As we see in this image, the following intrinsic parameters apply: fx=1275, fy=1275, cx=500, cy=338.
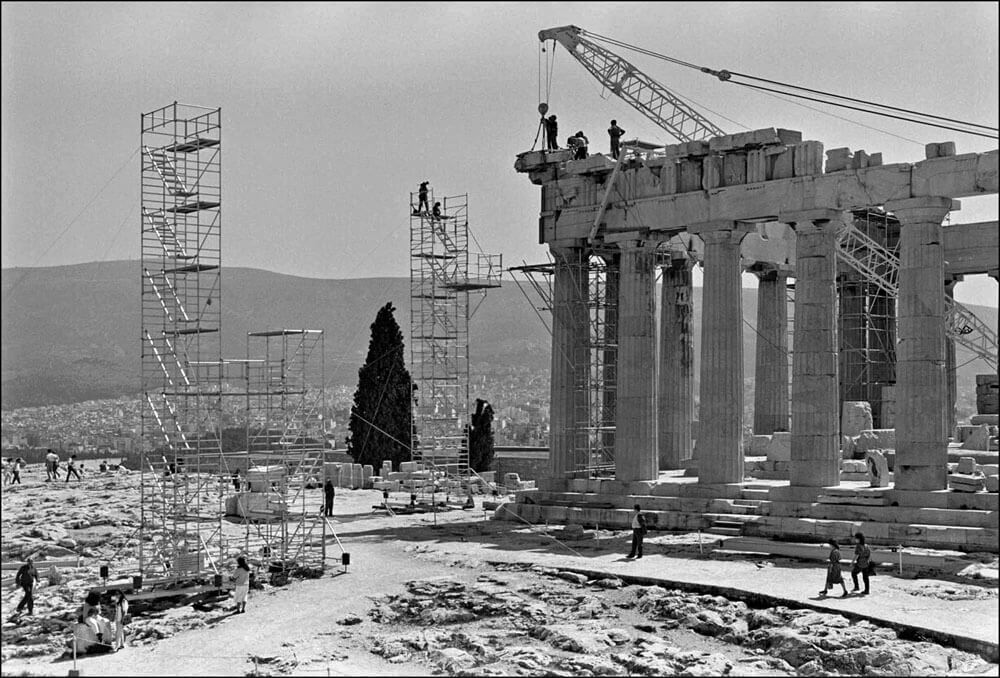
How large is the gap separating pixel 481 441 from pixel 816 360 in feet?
102

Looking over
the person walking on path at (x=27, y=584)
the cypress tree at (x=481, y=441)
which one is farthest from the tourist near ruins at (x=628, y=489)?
the cypress tree at (x=481, y=441)

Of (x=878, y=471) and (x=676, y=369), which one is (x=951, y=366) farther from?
(x=878, y=471)

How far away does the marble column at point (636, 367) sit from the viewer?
40469mm

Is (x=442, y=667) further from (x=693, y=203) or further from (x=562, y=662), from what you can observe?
(x=693, y=203)

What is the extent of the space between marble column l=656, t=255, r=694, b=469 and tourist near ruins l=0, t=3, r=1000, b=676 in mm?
116

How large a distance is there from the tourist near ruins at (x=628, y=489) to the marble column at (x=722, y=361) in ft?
0.30

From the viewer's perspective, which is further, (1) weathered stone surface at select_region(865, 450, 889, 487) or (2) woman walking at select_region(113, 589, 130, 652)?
(1) weathered stone surface at select_region(865, 450, 889, 487)

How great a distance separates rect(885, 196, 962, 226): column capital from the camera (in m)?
33.3

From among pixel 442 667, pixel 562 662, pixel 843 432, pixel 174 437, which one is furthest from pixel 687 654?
pixel 843 432

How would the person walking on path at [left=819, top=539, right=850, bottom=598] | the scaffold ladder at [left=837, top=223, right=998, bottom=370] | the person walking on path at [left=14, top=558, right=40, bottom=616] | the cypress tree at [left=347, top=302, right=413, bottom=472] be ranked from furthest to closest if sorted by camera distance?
the cypress tree at [left=347, top=302, right=413, bottom=472], the scaffold ladder at [left=837, top=223, right=998, bottom=370], the person walking on path at [left=819, top=539, right=850, bottom=598], the person walking on path at [left=14, top=558, right=40, bottom=616]

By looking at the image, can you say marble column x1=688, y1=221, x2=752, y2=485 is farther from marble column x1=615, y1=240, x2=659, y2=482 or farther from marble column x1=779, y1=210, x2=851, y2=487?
marble column x1=779, y1=210, x2=851, y2=487

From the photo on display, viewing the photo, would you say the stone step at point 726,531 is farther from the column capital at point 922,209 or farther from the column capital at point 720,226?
the column capital at point 922,209

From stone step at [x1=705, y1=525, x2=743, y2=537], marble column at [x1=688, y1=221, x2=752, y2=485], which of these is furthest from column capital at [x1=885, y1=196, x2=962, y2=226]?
stone step at [x1=705, y1=525, x2=743, y2=537]

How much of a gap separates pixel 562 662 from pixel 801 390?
51.2 feet
